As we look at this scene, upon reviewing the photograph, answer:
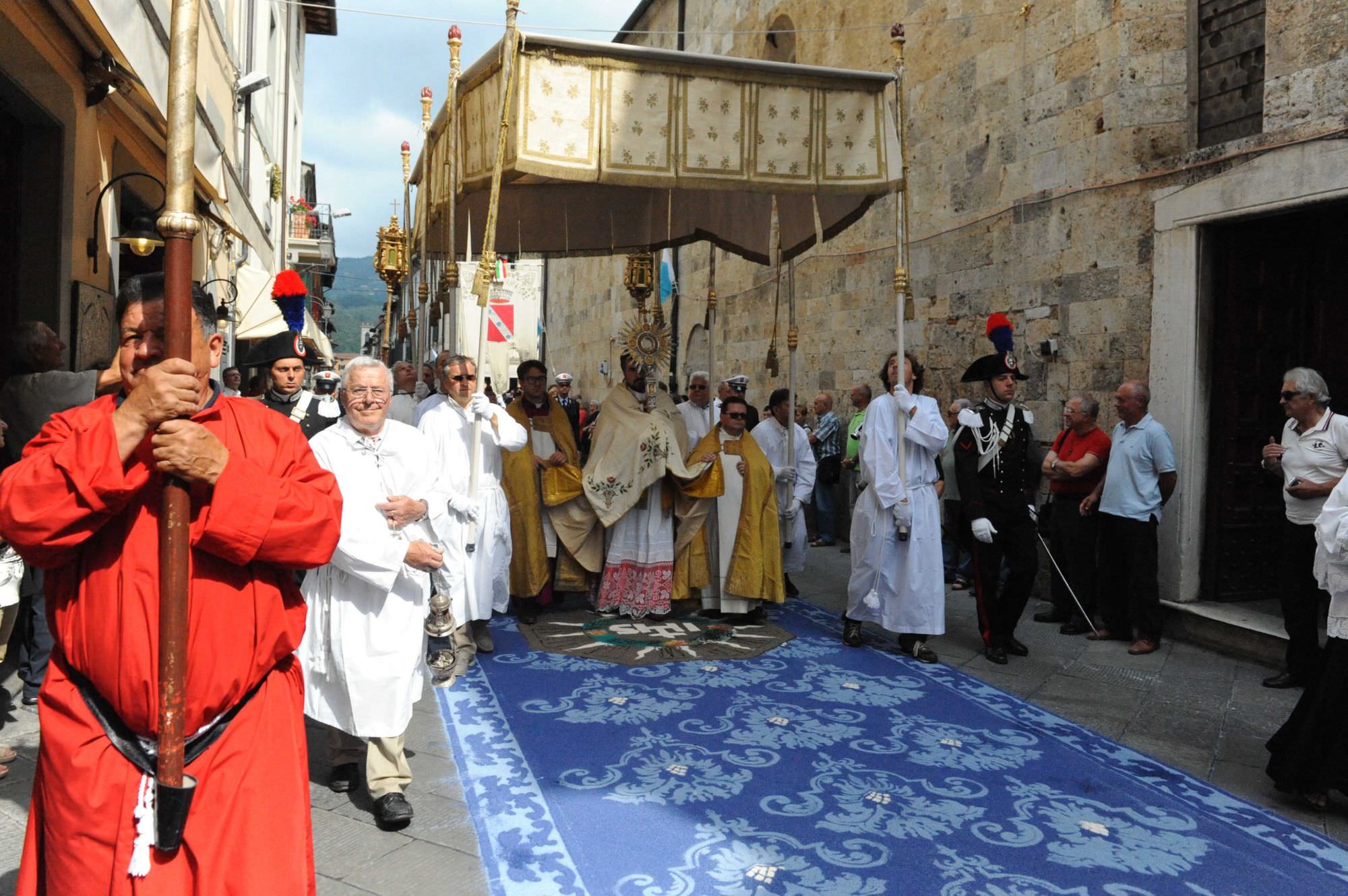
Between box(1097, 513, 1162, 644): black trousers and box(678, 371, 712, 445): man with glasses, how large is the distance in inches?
121

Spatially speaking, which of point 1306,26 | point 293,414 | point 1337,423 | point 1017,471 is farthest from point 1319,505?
point 293,414

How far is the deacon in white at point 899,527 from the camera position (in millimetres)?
6039

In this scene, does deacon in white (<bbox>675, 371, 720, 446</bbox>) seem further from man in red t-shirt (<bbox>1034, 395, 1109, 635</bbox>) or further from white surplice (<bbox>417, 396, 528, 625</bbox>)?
man in red t-shirt (<bbox>1034, 395, 1109, 635</bbox>)

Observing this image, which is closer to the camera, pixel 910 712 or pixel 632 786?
pixel 632 786

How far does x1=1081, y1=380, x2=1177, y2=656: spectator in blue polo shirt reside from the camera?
21.1ft

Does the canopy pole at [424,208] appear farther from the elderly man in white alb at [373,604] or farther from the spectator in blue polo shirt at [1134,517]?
the spectator in blue polo shirt at [1134,517]

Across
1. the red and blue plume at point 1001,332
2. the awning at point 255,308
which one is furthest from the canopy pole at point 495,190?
the awning at point 255,308

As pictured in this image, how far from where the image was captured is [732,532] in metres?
7.03

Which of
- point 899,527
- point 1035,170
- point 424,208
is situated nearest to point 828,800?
point 899,527

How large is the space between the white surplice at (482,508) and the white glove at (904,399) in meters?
2.41

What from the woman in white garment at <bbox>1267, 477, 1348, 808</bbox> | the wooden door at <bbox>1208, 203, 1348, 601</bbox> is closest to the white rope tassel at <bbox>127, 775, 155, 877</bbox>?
the woman in white garment at <bbox>1267, 477, 1348, 808</bbox>

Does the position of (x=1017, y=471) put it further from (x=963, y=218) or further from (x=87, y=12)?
(x=87, y=12)

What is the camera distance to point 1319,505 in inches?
208

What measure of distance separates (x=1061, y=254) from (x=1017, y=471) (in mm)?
2552
